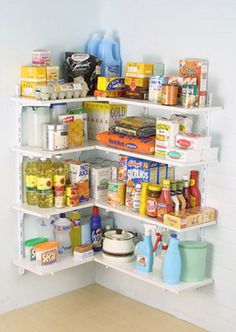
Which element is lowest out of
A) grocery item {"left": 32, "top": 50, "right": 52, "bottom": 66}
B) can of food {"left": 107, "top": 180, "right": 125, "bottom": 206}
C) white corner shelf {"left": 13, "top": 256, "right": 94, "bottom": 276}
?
white corner shelf {"left": 13, "top": 256, "right": 94, "bottom": 276}

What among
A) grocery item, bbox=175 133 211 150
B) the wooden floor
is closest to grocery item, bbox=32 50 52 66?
grocery item, bbox=175 133 211 150

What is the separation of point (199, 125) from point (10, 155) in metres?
1.00

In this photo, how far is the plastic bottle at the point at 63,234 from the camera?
3578 mm

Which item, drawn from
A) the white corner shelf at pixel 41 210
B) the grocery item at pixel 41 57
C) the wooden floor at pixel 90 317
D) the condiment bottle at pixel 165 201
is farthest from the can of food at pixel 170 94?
the wooden floor at pixel 90 317

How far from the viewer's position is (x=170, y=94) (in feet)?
10.1

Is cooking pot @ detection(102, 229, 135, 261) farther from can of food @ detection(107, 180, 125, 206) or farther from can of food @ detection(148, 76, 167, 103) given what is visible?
can of food @ detection(148, 76, 167, 103)

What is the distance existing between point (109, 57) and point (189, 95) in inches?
27.7

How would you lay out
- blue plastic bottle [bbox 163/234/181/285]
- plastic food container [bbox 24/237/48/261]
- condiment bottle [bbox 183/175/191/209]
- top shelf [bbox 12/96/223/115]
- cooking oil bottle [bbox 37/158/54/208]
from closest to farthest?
1. top shelf [bbox 12/96/223/115]
2. blue plastic bottle [bbox 163/234/181/285]
3. condiment bottle [bbox 183/175/191/209]
4. cooking oil bottle [bbox 37/158/54/208]
5. plastic food container [bbox 24/237/48/261]

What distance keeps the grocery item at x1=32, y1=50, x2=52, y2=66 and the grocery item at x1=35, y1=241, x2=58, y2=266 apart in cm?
95

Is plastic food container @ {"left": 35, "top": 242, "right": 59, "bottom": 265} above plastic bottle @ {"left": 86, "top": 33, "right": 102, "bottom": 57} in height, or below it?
below

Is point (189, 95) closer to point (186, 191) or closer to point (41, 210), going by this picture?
point (186, 191)

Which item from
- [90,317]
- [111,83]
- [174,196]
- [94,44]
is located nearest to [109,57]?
[94,44]

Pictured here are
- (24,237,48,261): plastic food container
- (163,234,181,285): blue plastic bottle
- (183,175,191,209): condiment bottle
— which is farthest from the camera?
(24,237,48,261): plastic food container

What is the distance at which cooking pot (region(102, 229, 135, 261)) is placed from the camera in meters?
3.51
